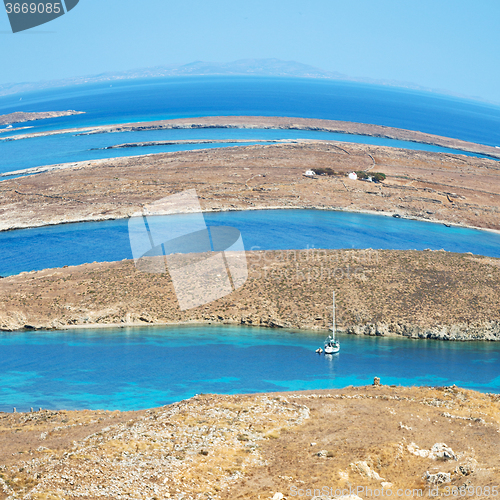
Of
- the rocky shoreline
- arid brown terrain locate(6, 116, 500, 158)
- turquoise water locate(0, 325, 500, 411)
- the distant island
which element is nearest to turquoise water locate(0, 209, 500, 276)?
turquoise water locate(0, 325, 500, 411)

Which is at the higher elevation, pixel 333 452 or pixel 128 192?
pixel 128 192

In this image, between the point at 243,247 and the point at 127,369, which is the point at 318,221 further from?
the point at 127,369

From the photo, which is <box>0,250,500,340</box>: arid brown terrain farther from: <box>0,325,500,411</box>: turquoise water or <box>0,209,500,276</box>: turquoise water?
<box>0,209,500,276</box>: turquoise water

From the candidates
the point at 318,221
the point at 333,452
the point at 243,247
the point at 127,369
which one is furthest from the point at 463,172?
the point at 333,452

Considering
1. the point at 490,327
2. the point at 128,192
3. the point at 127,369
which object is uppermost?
the point at 128,192

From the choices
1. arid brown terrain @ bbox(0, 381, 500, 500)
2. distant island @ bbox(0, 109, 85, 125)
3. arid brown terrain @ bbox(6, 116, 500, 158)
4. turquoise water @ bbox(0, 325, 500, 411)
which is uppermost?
distant island @ bbox(0, 109, 85, 125)
